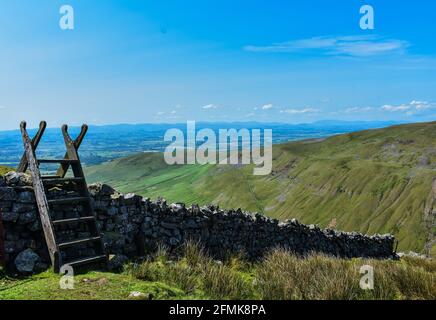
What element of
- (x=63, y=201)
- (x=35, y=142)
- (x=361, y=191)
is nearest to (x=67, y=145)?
(x=35, y=142)

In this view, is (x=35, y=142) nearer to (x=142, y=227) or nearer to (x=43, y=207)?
(x=43, y=207)

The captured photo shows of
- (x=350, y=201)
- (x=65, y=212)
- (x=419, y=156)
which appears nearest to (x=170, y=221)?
(x=65, y=212)

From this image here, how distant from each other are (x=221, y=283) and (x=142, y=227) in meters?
3.83

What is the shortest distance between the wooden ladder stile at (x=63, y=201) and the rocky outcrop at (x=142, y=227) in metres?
0.24

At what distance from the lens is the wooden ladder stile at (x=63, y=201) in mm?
9516

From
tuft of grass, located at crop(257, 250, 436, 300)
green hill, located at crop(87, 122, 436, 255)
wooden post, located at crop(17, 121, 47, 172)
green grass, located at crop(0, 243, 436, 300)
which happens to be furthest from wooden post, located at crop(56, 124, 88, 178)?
green hill, located at crop(87, 122, 436, 255)

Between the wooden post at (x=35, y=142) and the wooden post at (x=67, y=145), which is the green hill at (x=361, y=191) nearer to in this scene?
the wooden post at (x=67, y=145)

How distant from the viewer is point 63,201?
10.3 meters

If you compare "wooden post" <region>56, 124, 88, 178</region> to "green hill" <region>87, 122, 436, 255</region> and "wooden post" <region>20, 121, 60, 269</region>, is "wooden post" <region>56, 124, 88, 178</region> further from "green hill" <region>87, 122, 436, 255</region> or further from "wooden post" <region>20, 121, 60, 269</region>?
"green hill" <region>87, 122, 436, 255</region>

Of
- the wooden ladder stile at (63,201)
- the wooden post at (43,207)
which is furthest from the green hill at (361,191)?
the wooden post at (43,207)

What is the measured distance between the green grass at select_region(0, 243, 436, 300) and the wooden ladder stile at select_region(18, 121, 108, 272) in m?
0.60

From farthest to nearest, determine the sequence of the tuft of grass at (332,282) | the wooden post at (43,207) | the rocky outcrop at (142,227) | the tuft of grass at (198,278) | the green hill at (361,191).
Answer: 1. the green hill at (361,191)
2. the rocky outcrop at (142,227)
3. the wooden post at (43,207)
4. the tuft of grass at (198,278)
5. the tuft of grass at (332,282)
